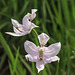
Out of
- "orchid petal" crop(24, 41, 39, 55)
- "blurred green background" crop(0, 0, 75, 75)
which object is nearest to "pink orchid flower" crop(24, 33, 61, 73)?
"orchid petal" crop(24, 41, 39, 55)

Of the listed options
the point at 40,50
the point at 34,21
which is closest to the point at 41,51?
the point at 40,50

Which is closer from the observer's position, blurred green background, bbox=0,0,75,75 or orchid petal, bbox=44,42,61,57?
orchid petal, bbox=44,42,61,57

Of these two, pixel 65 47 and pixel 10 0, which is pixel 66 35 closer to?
pixel 65 47

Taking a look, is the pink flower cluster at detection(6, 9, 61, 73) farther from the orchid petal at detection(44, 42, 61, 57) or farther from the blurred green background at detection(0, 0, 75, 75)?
the blurred green background at detection(0, 0, 75, 75)

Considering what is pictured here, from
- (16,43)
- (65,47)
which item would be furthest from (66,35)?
(16,43)

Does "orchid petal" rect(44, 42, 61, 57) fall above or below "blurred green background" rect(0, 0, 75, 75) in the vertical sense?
above

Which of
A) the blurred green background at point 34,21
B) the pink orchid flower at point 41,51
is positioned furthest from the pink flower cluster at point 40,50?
the blurred green background at point 34,21

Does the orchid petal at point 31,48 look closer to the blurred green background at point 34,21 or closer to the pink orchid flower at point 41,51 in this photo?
the pink orchid flower at point 41,51

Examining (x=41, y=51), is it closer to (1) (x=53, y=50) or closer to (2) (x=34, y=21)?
(1) (x=53, y=50)
